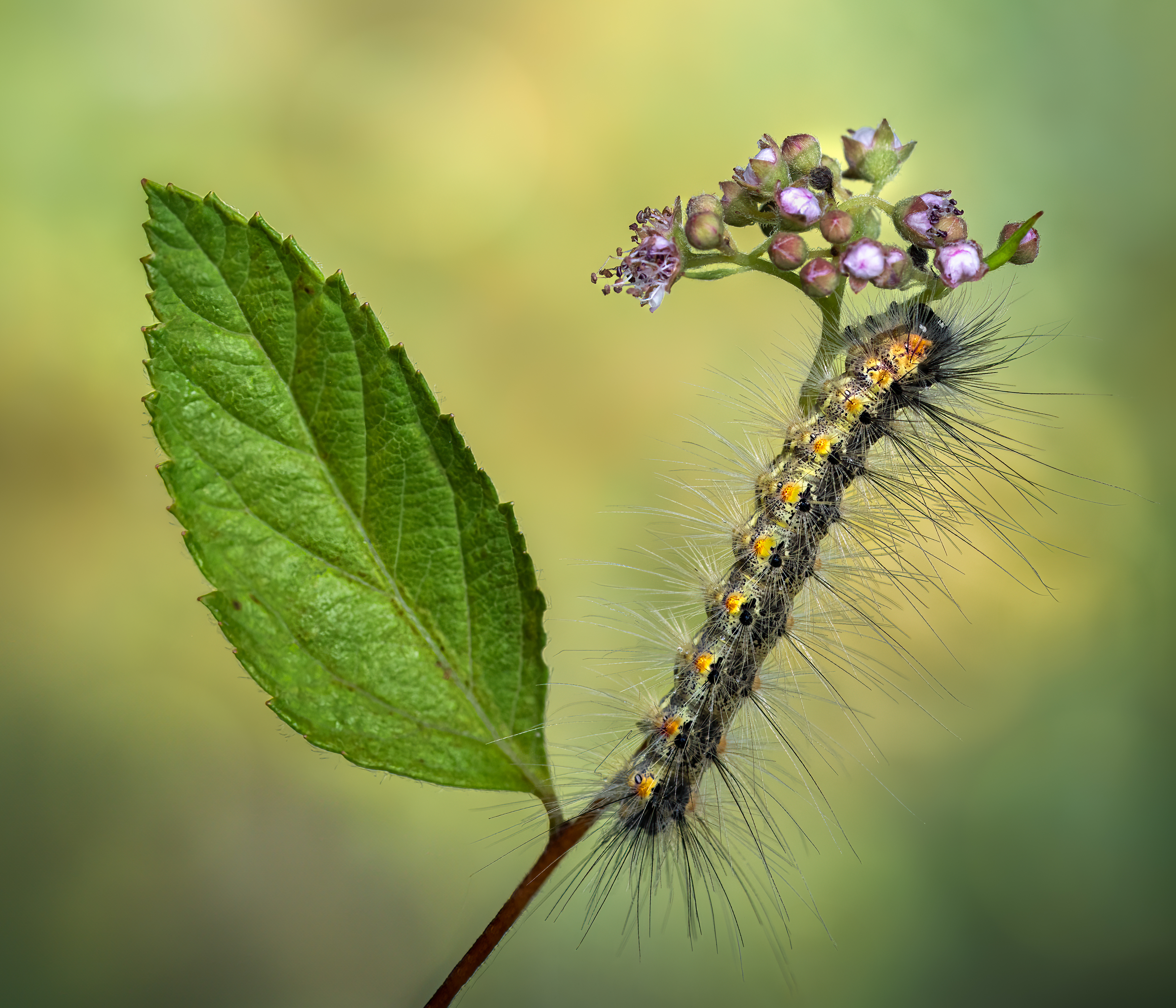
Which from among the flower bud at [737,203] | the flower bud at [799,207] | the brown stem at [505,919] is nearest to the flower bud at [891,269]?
the flower bud at [799,207]

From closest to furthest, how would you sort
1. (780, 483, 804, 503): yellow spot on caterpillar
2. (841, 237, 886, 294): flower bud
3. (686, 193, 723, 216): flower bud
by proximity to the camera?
(841, 237, 886, 294): flower bud
(686, 193, 723, 216): flower bud
(780, 483, 804, 503): yellow spot on caterpillar

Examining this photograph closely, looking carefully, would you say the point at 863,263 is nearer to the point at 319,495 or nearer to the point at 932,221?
the point at 932,221

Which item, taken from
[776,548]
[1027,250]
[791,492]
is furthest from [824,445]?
[1027,250]

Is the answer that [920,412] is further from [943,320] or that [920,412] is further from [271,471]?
[271,471]

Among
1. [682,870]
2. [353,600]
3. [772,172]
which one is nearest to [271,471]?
[353,600]

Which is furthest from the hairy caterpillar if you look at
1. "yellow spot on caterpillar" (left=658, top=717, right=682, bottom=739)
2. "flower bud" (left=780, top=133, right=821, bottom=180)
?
"flower bud" (left=780, top=133, right=821, bottom=180)

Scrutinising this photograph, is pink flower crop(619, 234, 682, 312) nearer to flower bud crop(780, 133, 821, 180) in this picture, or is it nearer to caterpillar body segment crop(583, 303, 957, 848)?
flower bud crop(780, 133, 821, 180)

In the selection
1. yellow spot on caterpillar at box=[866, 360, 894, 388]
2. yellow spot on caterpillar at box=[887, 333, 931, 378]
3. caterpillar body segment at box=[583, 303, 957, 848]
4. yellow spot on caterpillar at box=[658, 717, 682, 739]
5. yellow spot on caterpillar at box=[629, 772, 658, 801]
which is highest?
yellow spot on caterpillar at box=[887, 333, 931, 378]

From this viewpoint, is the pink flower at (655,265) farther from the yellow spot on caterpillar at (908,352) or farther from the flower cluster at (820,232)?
the yellow spot on caterpillar at (908,352)
